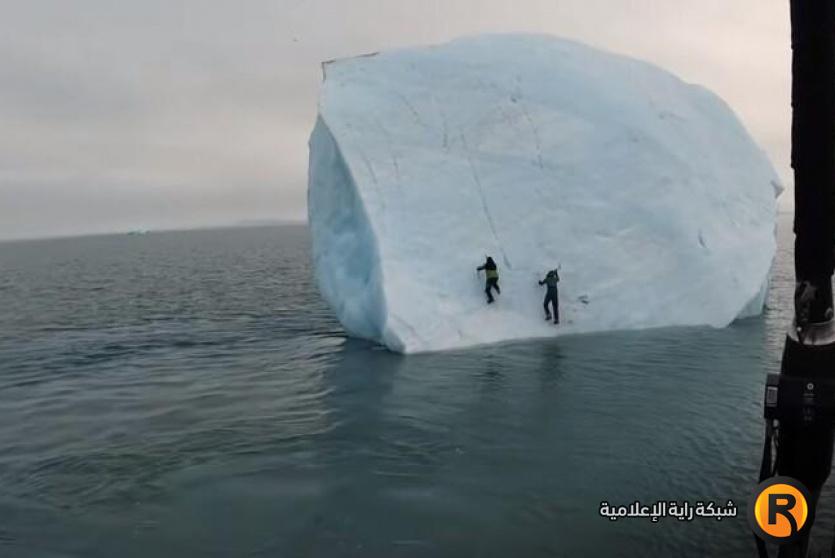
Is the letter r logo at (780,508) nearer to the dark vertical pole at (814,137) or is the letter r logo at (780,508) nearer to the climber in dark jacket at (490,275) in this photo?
the dark vertical pole at (814,137)

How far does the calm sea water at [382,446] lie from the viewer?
5.77 metres

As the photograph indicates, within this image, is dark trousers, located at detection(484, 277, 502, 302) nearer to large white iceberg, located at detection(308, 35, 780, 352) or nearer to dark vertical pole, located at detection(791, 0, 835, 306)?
large white iceberg, located at detection(308, 35, 780, 352)

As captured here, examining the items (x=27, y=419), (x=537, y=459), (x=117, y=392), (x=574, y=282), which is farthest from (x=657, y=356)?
(x=27, y=419)

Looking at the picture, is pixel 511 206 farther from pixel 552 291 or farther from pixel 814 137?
pixel 814 137

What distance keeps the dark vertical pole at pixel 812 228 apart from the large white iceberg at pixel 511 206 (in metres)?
10.1

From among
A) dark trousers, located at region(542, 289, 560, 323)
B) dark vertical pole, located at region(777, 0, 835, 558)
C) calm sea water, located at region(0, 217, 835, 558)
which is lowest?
calm sea water, located at region(0, 217, 835, 558)

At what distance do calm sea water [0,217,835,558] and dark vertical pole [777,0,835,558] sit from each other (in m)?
2.65

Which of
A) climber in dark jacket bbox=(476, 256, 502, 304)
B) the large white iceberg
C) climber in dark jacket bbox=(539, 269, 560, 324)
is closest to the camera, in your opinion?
climber in dark jacket bbox=(476, 256, 502, 304)

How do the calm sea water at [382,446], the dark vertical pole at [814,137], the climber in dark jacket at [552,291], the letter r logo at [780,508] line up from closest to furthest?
1. the dark vertical pole at [814,137]
2. the letter r logo at [780,508]
3. the calm sea water at [382,446]
4. the climber in dark jacket at [552,291]

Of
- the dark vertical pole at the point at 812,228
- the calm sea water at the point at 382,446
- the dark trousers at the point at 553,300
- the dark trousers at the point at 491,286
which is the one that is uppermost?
the dark vertical pole at the point at 812,228

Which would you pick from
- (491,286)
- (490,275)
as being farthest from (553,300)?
(490,275)

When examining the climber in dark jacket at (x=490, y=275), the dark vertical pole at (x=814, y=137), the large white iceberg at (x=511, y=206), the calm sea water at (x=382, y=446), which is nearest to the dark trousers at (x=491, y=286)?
the climber in dark jacket at (x=490, y=275)

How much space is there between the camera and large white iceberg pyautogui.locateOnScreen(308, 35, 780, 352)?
45.2 ft

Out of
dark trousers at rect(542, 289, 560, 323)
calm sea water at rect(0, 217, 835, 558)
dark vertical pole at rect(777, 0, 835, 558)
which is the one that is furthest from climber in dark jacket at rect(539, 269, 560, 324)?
dark vertical pole at rect(777, 0, 835, 558)
